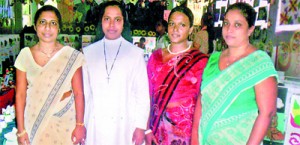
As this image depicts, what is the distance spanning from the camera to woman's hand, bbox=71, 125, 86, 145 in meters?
2.10

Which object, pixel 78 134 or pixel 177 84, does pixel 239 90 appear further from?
pixel 78 134

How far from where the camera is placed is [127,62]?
215 centimetres

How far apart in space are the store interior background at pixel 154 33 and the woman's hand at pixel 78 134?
117 centimetres

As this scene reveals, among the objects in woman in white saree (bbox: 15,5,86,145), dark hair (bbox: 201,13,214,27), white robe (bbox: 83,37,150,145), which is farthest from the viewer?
dark hair (bbox: 201,13,214,27)

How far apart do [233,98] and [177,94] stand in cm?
44

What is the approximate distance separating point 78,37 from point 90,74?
5.72 ft

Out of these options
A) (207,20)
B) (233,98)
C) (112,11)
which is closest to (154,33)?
(207,20)

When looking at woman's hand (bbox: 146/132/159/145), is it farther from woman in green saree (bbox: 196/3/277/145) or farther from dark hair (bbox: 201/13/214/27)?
dark hair (bbox: 201/13/214/27)

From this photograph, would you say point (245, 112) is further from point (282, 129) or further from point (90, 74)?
point (90, 74)

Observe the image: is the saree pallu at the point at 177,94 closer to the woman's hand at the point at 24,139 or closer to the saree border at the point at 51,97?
the saree border at the point at 51,97

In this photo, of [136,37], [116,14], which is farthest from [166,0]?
[116,14]

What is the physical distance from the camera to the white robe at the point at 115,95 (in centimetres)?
212

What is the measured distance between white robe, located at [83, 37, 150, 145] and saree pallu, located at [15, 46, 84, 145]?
0.35 feet

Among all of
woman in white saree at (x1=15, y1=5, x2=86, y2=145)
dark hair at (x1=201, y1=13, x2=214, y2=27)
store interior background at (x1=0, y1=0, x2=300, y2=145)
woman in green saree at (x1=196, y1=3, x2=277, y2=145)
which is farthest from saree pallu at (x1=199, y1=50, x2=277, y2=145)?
dark hair at (x1=201, y1=13, x2=214, y2=27)
